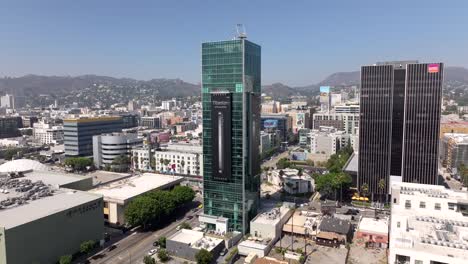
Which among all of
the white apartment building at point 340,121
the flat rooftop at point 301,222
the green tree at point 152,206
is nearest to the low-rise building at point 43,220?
the green tree at point 152,206

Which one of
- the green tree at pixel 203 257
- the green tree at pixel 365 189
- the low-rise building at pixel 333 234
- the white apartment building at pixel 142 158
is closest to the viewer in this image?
the green tree at pixel 203 257

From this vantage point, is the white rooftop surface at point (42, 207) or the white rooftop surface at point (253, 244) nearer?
the white rooftop surface at point (42, 207)

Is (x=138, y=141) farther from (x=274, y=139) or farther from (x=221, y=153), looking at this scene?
(x=221, y=153)

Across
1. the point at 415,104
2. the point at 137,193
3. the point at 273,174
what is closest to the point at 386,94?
the point at 415,104

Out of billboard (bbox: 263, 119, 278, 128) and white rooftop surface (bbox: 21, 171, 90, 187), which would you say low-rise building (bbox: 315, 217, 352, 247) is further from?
billboard (bbox: 263, 119, 278, 128)

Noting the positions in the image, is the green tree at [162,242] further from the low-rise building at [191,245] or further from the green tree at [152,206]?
the green tree at [152,206]

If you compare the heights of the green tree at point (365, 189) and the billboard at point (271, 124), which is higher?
the billboard at point (271, 124)

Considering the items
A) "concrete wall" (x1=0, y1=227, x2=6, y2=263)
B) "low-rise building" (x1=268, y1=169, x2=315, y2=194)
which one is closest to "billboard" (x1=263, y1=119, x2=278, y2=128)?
"low-rise building" (x1=268, y1=169, x2=315, y2=194)

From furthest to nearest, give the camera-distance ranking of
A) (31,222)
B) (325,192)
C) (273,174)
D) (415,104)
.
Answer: (273,174) < (325,192) < (415,104) < (31,222)
